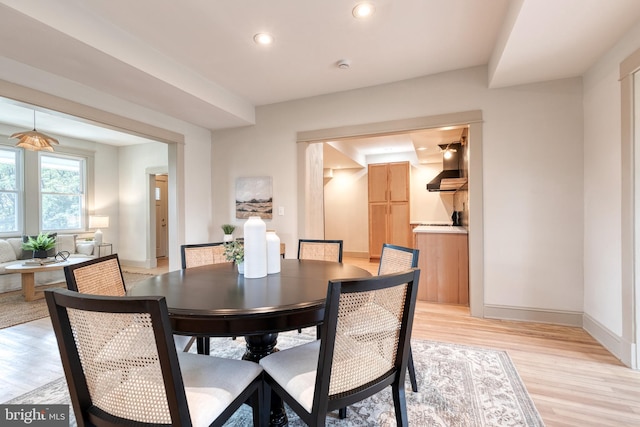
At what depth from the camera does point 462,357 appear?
2254 mm

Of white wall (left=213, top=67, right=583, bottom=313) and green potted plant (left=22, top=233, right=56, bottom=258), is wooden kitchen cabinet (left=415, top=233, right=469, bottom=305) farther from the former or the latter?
green potted plant (left=22, top=233, right=56, bottom=258)

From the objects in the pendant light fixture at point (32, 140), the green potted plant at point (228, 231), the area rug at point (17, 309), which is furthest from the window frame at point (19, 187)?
the green potted plant at point (228, 231)

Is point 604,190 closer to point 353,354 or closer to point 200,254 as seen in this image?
point 353,354

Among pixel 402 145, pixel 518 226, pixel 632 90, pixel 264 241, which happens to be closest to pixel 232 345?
pixel 264 241

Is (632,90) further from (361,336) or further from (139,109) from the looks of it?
(139,109)

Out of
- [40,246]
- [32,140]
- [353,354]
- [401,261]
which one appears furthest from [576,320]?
[32,140]

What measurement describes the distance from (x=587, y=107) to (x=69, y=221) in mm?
8056

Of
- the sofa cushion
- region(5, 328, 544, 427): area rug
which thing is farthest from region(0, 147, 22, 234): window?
region(5, 328, 544, 427): area rug

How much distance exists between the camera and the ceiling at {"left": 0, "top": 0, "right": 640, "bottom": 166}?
1995 mm

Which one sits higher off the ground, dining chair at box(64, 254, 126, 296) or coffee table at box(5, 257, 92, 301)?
dining chair at box(64, 254, 126, 296)

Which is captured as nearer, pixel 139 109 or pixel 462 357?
pixel 462 357

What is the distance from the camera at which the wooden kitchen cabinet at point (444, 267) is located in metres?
3.53

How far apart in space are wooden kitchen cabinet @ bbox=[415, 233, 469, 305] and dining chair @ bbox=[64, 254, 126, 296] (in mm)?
3035

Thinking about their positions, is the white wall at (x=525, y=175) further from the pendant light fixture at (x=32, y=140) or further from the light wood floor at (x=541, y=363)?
the pendant light fixture at (x=32, y=140)
